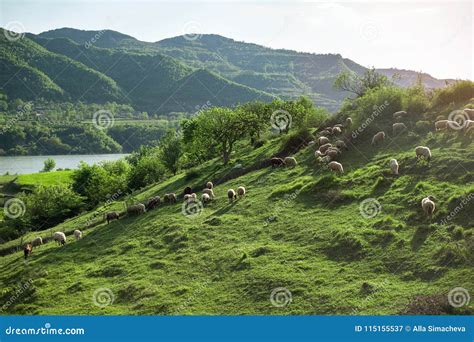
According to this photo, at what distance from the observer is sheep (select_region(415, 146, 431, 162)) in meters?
28.8

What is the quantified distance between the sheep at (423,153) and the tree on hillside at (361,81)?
23.1 metres

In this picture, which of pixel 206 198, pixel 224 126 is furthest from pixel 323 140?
pixel 224 126

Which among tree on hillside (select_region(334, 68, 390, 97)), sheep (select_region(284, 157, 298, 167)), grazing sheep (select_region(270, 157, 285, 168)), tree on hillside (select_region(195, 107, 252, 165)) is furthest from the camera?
tree on hillside (select_region(334, 68, 390, 97))

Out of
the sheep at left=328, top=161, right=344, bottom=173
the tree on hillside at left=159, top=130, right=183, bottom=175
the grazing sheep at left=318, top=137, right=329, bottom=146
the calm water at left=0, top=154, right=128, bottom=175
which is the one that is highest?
the grazing sheep at left=318, top=137, right=329, bottom=146

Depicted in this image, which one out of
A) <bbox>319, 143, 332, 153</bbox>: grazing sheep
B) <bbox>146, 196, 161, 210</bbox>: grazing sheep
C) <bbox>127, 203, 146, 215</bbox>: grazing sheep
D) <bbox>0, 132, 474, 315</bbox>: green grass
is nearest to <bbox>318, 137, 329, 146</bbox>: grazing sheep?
<bbox>319, 143, 332, 153</bbox>: grazing sheep

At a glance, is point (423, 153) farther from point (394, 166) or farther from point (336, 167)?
point (336, 167)

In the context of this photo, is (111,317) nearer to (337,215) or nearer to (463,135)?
(337,215)

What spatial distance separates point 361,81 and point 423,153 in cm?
3096

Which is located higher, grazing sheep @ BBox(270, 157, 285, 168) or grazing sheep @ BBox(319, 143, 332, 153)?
grazing sheep @ BBox(319, 143, 332, 153)

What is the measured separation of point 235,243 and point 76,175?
203ft

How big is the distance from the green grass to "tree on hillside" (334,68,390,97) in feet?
70.1

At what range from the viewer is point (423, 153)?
29.2 meters

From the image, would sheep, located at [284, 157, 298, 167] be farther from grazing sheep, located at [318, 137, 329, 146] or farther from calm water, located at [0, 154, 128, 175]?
calm water, located at [0, 154, 128, 175]

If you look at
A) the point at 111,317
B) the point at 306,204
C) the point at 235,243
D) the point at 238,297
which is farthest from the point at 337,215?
the point at 111,317
